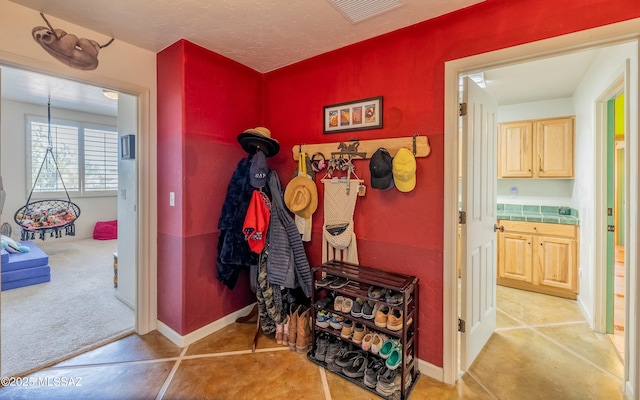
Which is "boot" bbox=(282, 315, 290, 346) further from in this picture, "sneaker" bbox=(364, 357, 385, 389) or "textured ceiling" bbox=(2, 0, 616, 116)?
"textured ceiling" bbox=(2, 0, 616, 116)

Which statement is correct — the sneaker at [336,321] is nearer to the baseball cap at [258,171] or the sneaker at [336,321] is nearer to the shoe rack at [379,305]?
the shoe rack at [379,305]

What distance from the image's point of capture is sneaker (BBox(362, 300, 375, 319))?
188 centimetres

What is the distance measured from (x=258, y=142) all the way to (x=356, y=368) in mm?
1845

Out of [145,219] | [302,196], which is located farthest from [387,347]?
[145,219]

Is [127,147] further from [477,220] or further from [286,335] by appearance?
[477,220]

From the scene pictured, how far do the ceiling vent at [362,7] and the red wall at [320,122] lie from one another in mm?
273

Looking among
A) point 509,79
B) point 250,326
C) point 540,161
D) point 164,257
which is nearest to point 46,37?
point 164,257

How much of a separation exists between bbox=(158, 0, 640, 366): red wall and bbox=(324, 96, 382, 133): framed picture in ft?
0.17

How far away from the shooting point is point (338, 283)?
2.06m

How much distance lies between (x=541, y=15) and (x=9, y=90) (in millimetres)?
6653

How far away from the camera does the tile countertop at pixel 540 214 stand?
319cm

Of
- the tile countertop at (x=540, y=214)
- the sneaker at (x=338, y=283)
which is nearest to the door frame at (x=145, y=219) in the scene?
the sneaker at (x=338, y=283)

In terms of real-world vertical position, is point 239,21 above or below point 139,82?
above

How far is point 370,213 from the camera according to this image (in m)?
2.15
